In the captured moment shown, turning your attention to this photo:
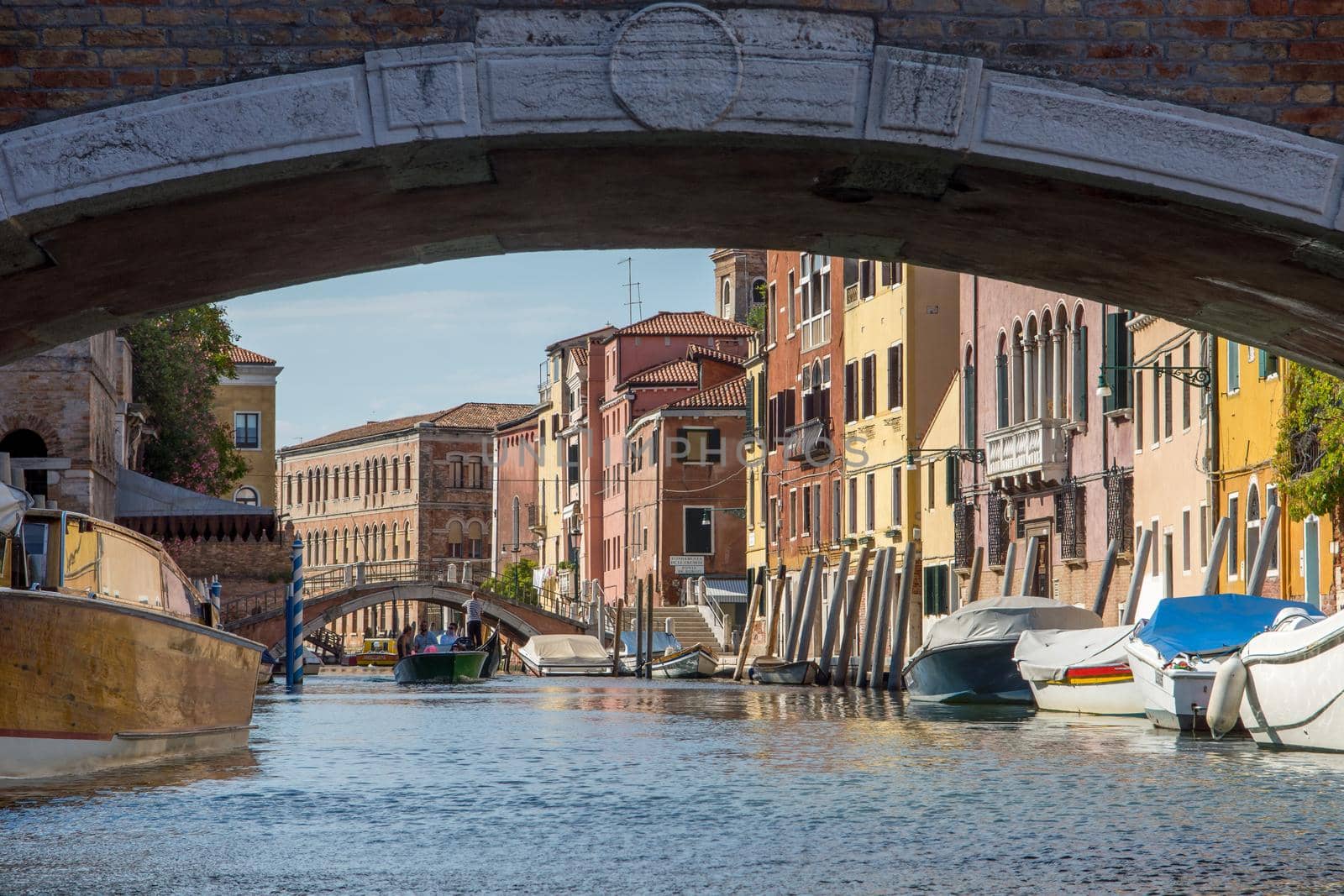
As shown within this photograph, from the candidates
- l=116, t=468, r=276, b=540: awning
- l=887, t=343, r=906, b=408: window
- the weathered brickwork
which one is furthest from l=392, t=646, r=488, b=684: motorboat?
the weathered brickwork

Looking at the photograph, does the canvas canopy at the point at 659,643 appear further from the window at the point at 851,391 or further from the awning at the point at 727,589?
the window at the point at 851,391

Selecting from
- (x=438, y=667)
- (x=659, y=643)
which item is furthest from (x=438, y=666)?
(x=659, y=643)

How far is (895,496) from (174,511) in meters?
13.6

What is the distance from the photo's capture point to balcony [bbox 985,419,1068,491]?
102 ft

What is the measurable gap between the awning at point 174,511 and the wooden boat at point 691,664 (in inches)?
359

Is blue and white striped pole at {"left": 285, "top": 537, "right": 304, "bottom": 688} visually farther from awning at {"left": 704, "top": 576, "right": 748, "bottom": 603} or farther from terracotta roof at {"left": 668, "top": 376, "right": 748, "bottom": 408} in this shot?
terracotta roof at {"left": 668, "top": 376, "right": 748, "bottom": 408}

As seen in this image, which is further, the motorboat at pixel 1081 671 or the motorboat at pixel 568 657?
the motorboat at pixel 568 657

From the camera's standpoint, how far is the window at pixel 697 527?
5928cm

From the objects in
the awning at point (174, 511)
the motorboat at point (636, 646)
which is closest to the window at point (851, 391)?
the motorboat at point (636, 646)

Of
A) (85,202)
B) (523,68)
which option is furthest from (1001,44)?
(85,202)

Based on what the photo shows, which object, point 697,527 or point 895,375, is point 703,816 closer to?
point 895,375

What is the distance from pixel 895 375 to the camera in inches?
1545

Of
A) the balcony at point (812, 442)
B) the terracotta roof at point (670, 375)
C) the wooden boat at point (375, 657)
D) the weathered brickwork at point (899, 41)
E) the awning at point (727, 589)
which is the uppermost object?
the terracotta roof at point (670, 375)

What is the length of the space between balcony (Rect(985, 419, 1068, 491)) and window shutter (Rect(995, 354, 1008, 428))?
456 millimetres
